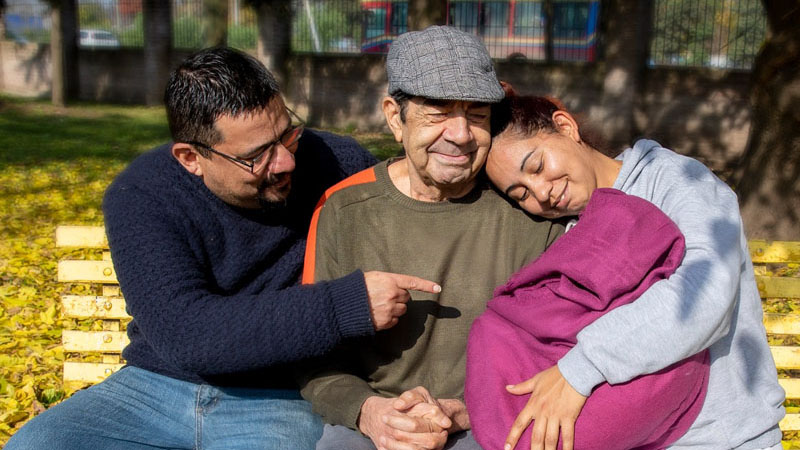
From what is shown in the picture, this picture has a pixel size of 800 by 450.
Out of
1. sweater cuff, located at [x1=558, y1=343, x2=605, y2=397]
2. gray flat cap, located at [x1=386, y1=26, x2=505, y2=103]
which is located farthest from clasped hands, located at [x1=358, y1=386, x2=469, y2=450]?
gray flat cap, located at [x1=386, y1=26, x2=505, y2=103]

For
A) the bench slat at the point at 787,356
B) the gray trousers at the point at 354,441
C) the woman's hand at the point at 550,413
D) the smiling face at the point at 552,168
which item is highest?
the smiling face at the point at 552,168

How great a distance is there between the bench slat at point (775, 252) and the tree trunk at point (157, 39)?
17.8 m

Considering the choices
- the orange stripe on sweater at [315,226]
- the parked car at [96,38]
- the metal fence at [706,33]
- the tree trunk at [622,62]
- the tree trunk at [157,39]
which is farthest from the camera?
the parked car at [96,38]

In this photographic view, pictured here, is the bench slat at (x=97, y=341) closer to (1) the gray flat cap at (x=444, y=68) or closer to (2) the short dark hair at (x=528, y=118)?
(1) the gray flat cap at (x=444, y=68)

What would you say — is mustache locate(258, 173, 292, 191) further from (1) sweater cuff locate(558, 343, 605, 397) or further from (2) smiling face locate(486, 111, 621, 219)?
(1) sweater cuff locate(558, 343, 605, 397)

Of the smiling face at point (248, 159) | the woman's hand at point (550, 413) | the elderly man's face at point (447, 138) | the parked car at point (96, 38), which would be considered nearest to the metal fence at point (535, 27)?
the parked car at point (96, 38)

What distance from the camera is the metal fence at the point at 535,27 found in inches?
571

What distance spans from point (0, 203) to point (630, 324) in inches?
345

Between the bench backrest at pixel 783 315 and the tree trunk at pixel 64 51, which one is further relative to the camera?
the tree trunk at pixel 64 51

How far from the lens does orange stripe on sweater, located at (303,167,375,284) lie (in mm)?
3039

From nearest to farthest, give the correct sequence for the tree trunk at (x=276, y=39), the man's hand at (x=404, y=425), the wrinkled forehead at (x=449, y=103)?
the man's hand at (x=404, y=425) → the wrinkled forehead at (x=449, y=103) → the tree trunk at (x=276, y=39)

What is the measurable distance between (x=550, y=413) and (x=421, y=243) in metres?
0.84

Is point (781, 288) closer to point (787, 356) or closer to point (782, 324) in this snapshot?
point (782, 324)

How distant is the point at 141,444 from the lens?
3.05 m
